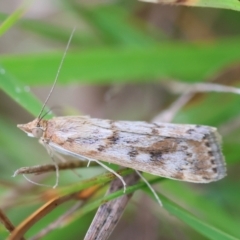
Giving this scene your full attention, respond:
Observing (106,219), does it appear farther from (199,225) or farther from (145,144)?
(145,144)

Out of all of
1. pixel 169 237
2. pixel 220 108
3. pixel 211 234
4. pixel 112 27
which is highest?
pixel 112 27

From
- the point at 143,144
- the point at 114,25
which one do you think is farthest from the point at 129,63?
the point at 143,144

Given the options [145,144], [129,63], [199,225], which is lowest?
[199,225]

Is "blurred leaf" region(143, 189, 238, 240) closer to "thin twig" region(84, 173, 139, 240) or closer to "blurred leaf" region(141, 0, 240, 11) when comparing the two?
"thin twig" region(84, 173, 139, 240)

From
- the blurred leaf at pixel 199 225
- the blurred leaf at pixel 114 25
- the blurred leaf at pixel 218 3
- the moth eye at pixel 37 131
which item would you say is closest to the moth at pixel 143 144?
the moth eye at pixel 37 131

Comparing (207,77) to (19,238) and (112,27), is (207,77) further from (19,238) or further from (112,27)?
(19,238)

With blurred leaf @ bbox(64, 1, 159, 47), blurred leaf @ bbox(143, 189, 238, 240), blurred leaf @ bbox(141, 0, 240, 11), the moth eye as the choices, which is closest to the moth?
the moth eye

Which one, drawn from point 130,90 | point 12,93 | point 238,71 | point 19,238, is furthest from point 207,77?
point 19,238
